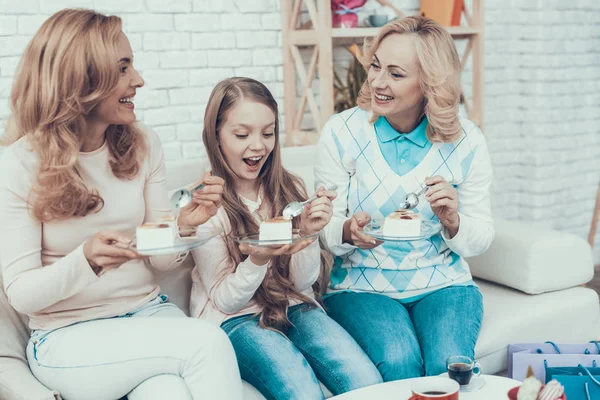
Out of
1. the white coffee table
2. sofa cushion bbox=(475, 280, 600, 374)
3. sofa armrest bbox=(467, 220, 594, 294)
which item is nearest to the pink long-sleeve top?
the white coffee table

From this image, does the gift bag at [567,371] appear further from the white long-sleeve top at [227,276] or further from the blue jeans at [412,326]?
the white long-sleeve top at [227,276]

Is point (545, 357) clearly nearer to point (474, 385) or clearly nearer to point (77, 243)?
point (474, 385)

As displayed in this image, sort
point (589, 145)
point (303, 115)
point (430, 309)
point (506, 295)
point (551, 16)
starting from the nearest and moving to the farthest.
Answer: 1. point (430, 309)
2. point (506, 295)
3. point (303, 115)
4. point (551, 16)
5. point (589, 145)

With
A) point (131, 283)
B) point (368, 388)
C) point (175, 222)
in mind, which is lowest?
point (368, 388)

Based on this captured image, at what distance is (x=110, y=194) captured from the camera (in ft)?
5.79

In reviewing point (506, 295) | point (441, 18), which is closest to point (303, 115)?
point (441, 18)

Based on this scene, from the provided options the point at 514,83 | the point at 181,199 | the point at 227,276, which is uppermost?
the point at 514,83

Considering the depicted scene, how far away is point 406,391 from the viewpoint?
163 centimetres

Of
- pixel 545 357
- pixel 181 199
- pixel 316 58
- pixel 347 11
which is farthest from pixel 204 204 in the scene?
pixel 347 11

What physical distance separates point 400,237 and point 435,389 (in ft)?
1.66

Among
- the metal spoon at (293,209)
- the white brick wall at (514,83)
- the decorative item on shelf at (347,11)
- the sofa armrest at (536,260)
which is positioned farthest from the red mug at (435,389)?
the decorative item on shelf at (347,11)

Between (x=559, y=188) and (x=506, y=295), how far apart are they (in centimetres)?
186

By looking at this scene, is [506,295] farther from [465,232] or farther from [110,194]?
[110,194]

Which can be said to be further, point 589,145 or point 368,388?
point 589,145
